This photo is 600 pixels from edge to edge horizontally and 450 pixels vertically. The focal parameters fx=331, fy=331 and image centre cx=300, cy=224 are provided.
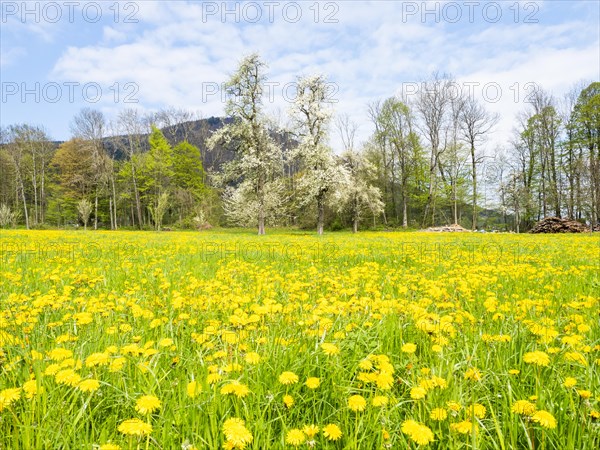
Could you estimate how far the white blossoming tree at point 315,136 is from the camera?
24797 mm

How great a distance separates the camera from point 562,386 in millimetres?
1558

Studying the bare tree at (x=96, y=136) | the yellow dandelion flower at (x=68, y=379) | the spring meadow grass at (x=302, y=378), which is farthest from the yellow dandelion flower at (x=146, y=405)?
the bare tree at (x=96, y=136)

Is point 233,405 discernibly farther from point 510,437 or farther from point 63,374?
point 510,437

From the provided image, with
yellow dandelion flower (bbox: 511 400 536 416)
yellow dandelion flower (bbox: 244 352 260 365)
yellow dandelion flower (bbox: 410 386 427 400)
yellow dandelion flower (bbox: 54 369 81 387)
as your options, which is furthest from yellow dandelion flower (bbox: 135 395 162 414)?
yellow dandelion flower (bbox: 511 400 536 416)

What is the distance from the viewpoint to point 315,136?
83.3 feet

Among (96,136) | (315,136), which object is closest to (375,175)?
(315,136)

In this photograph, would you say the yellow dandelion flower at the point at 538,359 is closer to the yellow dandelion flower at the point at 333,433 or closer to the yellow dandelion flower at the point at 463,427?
the yellow dandelion flower at the point at 463,427

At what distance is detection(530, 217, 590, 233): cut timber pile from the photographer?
89.5ft

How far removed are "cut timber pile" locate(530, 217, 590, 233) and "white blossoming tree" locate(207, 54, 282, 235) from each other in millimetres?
23706

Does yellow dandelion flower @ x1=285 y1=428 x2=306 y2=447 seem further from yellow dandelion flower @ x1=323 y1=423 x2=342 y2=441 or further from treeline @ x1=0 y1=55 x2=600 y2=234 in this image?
treeline @ x1=0 y1=55 x2=600 y2=234

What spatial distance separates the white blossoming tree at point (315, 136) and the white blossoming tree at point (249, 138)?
2.36 meters

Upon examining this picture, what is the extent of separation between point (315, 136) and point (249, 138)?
5.01m

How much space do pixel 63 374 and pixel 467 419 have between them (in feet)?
5.48

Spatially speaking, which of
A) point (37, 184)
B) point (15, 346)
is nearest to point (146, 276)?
point (15, 346)
